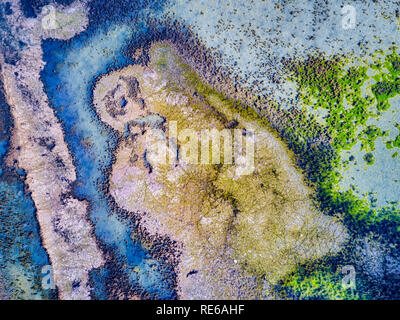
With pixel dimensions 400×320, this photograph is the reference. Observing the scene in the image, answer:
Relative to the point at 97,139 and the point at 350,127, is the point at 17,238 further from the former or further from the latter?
the point at 350,127

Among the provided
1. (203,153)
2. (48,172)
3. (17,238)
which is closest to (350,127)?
(203,153)

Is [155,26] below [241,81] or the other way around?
the other way around

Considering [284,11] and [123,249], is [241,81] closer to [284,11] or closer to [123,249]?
[284,11]
